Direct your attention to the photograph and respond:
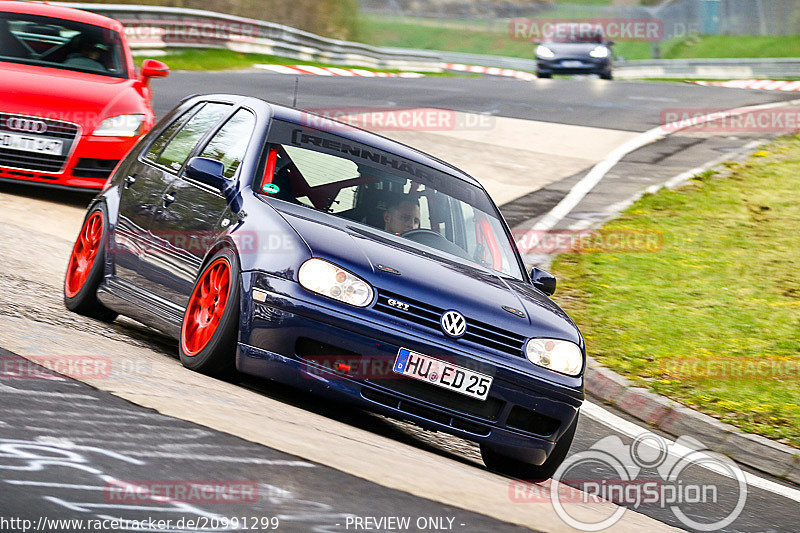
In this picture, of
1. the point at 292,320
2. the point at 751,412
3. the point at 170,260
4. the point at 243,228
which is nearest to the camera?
the point at 292,320

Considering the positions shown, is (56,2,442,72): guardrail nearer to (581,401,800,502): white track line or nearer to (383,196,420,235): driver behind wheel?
(581,401,800,502): white track line

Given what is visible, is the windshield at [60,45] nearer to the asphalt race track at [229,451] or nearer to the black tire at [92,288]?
the asphalt race track at [229,451]

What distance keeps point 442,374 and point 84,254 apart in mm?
3190

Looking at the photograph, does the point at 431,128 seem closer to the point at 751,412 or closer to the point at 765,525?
the point at 751,412

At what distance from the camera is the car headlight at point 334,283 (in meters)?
5.82

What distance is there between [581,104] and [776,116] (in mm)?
3764

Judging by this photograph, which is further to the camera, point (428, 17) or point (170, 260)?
point (428, 17)

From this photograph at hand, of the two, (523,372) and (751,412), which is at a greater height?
(523,372)

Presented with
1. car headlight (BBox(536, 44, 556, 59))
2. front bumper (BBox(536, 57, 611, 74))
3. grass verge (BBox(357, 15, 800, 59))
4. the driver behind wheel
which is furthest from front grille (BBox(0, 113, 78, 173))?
grass verge (BBox(357, 15, 800, 59))

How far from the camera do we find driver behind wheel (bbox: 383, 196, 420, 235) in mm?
6879

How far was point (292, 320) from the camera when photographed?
581 centimetres

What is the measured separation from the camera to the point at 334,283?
230 inches

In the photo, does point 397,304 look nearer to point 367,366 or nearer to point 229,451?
point 367,366

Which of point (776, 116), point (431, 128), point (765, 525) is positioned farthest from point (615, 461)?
point (776, 116)
